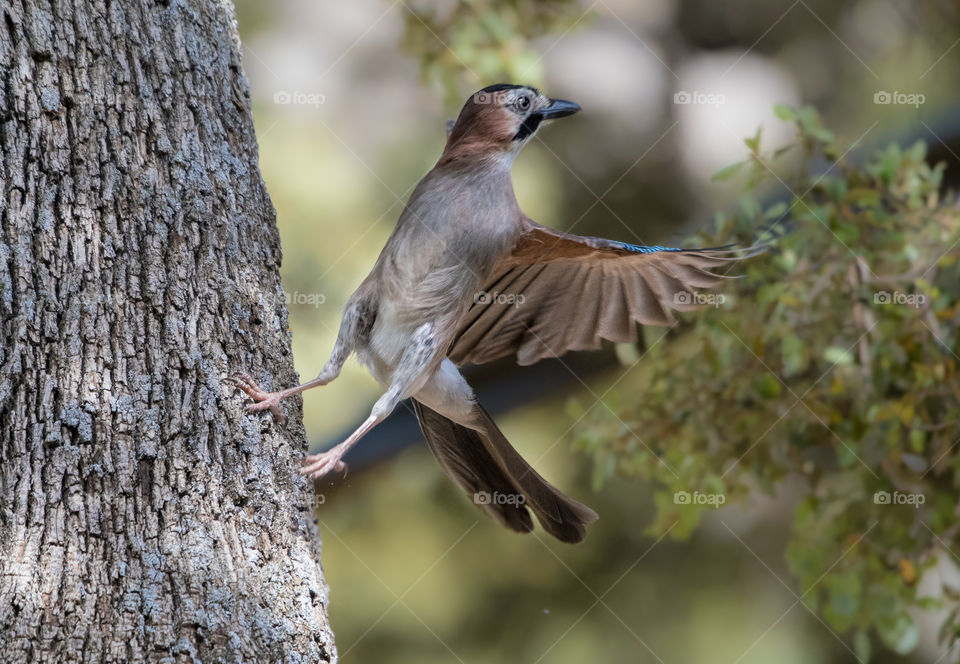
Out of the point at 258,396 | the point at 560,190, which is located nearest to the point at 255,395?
the point at 258,396

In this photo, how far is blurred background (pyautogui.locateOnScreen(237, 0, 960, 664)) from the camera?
16.1ft

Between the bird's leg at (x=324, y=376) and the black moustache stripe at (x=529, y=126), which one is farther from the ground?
the black moustache stripe at (x=529, y=126)

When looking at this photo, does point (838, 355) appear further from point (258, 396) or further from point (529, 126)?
point (258, 396)

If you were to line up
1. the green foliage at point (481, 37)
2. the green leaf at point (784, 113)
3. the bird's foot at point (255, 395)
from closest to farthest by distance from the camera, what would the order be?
the bird's foot at point (255, 395) → the green leaf at point (784, 113) → the green foliage at point (481, 37)

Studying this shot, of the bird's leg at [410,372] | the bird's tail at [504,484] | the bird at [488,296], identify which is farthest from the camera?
the bird's tail at [504,484]

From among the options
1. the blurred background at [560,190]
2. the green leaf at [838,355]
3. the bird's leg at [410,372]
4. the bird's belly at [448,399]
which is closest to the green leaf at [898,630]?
the green leaf at [838,355]

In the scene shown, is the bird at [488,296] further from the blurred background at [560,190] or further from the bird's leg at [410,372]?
the blurred background at [560,190]

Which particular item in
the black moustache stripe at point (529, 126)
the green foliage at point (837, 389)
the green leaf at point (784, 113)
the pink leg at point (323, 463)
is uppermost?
the black moustache stripe at point (529, 126)

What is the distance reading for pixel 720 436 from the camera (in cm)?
402

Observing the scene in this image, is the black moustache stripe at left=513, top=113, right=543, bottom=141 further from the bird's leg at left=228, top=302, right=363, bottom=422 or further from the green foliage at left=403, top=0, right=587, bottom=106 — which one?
the green foliage at left=403, top=0, right=587, bottom=106

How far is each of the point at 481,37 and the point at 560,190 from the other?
116 centimetres

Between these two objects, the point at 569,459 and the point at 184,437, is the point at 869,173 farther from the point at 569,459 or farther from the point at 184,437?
the point at 184,437

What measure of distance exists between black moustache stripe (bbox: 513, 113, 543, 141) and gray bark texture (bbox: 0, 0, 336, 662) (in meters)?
1.05

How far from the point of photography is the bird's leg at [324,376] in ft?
5.79
